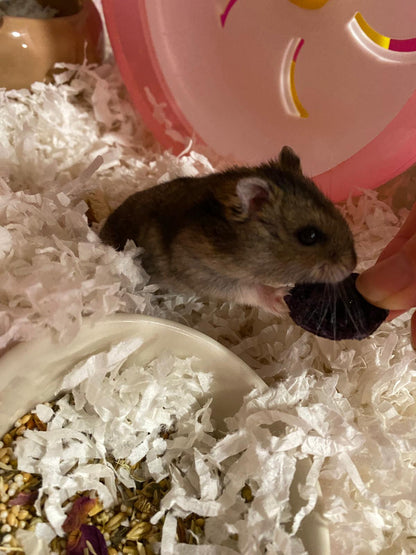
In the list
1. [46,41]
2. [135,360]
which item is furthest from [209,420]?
[46,41]

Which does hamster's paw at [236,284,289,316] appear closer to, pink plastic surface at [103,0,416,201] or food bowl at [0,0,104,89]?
pink plastic surface at [103,0,416,201]

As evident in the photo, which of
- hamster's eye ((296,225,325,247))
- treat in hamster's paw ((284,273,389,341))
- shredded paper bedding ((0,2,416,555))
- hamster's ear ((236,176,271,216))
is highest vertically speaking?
hamster's ear ((236,176,271,216))

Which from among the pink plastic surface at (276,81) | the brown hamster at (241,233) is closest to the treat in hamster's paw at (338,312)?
the brown hamster at (241,233)

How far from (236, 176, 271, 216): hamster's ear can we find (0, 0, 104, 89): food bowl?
4.32 ft

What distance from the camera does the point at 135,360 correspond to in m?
1.38

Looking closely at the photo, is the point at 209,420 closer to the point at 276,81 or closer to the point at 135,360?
the point at 135,360

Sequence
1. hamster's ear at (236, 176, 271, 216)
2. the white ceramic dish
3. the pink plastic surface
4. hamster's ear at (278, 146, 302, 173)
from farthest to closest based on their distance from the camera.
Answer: the pink plastic surface, hamster's ear at (278, 146, 302, 173), hamster's ear at (236, 176, 271, 216), the white ceramic dish

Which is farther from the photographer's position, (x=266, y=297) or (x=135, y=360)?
(x=266, y=297)

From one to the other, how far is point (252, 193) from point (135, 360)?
1.69 ft

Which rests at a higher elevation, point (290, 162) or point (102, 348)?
point (290, 162)

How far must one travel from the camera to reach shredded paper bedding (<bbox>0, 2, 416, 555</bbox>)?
123cm

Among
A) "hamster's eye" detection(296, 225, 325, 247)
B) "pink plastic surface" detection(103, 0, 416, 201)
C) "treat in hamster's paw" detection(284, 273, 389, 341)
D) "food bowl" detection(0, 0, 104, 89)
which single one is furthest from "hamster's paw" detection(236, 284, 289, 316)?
"food bowl" detection(0, 0, 104, 89)

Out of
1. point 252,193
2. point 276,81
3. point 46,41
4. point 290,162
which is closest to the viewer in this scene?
point 252,193

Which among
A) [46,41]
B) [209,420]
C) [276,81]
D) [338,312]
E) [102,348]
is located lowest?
[209,420]
